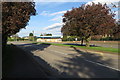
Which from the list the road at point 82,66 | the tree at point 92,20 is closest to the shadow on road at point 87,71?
the road at point 82,66

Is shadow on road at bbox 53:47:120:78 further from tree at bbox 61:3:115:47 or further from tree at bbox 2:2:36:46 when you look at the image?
tree at bbox 61:3:115:47

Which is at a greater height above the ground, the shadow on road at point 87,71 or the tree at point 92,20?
the tree at point 92,20

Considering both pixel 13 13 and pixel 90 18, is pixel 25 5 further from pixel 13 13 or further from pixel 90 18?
pixel 90 18

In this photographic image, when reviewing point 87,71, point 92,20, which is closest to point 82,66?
point 87,71

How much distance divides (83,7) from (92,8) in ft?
7.72

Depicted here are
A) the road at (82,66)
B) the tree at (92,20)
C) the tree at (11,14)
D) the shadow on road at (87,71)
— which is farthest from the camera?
the tree at (92,20)

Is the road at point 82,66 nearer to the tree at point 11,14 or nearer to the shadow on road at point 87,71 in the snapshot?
the shadow on road at point 87,71

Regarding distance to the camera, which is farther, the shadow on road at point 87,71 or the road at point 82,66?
the road at point 82,66

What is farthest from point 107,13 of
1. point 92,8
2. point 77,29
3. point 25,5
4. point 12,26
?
point 12,26

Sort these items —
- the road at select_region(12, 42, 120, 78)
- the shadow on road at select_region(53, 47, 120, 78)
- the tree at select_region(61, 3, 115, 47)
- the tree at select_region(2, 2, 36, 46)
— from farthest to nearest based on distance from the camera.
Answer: the tree at select_region(61, 3, 115, 47)
the tree at select_region(2, 2, 36, 46)
the road at select_region(12, 42, 120, 78)
the shadow on road at select_region(53, 47, 120, 78)

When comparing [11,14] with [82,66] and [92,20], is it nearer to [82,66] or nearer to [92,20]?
[82,66]

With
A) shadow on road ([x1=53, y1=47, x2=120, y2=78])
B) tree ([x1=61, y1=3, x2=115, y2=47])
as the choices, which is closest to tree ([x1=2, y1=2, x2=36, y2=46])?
shadow on road ([x1=53, y1=47, x2=120, y2=78])

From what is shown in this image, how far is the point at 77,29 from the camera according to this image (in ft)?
98.7

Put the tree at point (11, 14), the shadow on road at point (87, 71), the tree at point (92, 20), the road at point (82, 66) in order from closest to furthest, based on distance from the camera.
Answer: the shadow on road at point (87, 71) < the road at point (82, 66) < the tree at point (11, 14) < the tree at point (92, 20)
